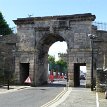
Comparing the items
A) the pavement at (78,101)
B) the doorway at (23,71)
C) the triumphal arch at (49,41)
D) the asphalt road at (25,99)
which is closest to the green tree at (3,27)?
the doorway at (23,71)

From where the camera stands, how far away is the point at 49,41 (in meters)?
49.4

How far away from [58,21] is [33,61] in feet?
19.2

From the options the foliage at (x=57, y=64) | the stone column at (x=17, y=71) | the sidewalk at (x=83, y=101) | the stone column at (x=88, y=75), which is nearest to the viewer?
the sidewalk at (x=83, y=101)

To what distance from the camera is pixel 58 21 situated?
45.3 meters

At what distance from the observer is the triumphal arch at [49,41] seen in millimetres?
44031

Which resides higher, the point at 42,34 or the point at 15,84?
the point at 42,34

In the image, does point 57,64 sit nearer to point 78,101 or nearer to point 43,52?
point 43,52

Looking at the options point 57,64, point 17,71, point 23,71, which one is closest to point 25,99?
point 17,71

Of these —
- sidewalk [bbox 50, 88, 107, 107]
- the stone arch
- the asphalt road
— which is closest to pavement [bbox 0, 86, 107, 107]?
sidewalk [bbox 50, 88, 107, 107]

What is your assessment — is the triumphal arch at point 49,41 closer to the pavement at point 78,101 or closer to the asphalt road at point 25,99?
the asphalt road at point 25,99

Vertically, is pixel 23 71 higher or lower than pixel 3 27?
lower

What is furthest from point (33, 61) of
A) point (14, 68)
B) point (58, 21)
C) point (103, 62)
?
point (103, 62)

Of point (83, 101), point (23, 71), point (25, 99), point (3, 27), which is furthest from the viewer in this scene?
point (3, 27)

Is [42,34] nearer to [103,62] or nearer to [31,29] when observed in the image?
[31,29]
